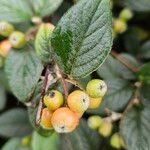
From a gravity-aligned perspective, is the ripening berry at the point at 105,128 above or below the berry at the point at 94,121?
below

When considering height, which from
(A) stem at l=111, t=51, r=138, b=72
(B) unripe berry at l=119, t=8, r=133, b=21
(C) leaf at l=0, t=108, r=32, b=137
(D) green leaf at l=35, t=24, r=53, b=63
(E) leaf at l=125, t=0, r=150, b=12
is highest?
(D) green leaf at l=35, t=24, r=53, b=63

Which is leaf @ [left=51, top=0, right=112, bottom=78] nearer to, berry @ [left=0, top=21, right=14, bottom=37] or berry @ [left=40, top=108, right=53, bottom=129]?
berry @ [left=40, top=108, right=53, bottom=129]

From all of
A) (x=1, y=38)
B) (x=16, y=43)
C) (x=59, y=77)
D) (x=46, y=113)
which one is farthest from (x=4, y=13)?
(x=46, y=113)

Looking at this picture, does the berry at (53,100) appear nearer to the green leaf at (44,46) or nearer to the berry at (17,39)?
the green leaf at (44,46)

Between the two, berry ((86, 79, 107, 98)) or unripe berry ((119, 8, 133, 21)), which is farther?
unripe berry ((119, 8, 133, 21))

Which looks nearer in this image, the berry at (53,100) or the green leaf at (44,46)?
the berry at (53,100)

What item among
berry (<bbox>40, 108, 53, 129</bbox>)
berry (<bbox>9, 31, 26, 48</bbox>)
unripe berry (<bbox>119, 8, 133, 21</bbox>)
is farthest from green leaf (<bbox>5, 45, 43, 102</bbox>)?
unripe berry (<bbox>119, 8, 133, 21</bbox>)

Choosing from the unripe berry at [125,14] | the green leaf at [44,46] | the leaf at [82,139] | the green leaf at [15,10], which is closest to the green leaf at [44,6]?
the green leaf at [15,10]

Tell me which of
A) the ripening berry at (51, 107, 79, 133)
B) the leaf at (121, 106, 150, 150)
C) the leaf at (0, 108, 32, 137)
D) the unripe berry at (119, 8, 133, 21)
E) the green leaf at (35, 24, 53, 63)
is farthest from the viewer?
the leaf at (0, 108, 32, 137)
